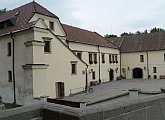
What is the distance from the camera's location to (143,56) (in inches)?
1559

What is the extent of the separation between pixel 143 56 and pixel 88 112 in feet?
126

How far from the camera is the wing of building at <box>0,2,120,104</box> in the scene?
18.0 meters

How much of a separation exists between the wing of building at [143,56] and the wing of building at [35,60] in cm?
1849

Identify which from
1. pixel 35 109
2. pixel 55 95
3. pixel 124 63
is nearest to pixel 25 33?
pixel 55 95

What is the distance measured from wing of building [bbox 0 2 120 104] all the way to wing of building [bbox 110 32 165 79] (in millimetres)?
18491

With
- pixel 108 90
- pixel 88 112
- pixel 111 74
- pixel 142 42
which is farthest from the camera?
pixel 142 42

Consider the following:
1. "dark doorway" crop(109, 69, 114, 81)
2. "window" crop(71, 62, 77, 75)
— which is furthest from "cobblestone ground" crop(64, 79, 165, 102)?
"dark doorway" crop(109, 69, 114, 81)

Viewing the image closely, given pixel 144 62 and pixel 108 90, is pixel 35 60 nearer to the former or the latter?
pixel 108 90

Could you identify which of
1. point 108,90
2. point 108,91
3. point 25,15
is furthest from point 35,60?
point 108,90

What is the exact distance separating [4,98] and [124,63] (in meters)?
26.2

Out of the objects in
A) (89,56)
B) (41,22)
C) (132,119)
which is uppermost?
(41,22)

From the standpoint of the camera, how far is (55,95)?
19.9 m

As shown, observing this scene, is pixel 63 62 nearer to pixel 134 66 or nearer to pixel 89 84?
pixel 89 84

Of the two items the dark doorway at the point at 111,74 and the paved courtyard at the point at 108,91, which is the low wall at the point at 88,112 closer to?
the paved courtyard at the point at 108,91
